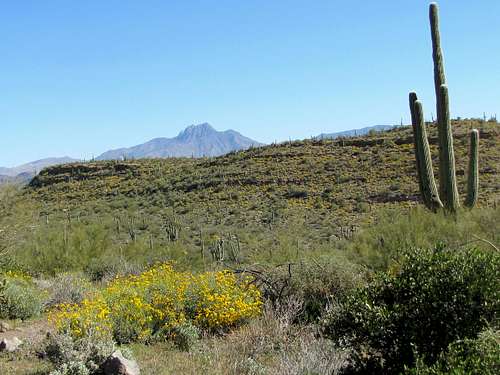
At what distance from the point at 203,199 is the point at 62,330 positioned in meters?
31.5

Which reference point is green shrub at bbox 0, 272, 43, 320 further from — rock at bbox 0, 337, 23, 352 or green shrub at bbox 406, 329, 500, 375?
green shrub at bbox 406, 329, 500, 375

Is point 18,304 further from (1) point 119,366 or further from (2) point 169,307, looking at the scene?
(1) point 119,366

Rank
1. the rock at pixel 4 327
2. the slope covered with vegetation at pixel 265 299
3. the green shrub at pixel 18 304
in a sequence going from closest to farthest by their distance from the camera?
the slope covered with vegetation at pixel 265 299 < the rock at pixel 4 327 < the green shrub at pixel 18 304

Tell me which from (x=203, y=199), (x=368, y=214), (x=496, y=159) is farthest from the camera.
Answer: (x=203, y=199)

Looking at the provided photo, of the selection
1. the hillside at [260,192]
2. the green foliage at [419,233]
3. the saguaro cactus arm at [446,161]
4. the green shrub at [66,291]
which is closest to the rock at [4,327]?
the green shrub at [66,291]

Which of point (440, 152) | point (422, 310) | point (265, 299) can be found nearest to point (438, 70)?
point (440, 152)

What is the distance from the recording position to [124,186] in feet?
156

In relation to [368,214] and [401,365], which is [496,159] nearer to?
[368,214]

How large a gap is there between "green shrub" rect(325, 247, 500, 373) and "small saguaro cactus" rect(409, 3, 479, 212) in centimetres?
733

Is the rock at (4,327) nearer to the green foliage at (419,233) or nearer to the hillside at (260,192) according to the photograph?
the green foliage at (419,233)

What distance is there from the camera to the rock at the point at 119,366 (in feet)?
21.0

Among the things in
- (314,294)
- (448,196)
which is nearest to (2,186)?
(314,294)

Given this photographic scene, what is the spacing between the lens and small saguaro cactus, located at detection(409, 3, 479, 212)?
13492 millimetres

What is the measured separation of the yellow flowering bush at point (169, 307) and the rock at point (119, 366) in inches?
44.3
